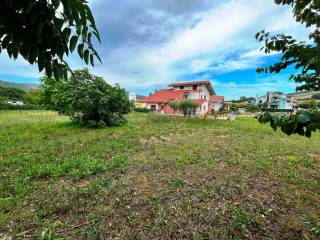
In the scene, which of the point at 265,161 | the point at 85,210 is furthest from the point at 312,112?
the point at 265,161

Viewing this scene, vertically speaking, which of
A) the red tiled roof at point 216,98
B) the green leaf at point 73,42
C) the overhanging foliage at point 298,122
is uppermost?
the red tiled roof at point 216,98

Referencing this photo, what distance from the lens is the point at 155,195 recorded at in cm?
269

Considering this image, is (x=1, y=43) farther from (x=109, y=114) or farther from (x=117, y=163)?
(x=109, y=114)

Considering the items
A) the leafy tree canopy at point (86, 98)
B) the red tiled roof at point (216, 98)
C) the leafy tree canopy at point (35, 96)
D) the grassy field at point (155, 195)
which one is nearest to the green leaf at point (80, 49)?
the grassy field at point (155, 195)

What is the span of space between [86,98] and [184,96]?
1816 centimetres

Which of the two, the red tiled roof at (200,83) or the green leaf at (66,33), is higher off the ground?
the red tiled roof at (200,83)

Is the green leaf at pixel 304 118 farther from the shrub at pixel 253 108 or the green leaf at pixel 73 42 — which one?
the green leaf at pixel 73 42

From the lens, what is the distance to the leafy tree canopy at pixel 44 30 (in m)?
0.87

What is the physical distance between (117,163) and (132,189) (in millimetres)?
1192

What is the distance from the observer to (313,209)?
2484 millimetres

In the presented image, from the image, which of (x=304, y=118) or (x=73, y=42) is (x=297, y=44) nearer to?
(x=304, y=118)

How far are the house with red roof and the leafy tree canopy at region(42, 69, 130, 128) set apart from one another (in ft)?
47.2

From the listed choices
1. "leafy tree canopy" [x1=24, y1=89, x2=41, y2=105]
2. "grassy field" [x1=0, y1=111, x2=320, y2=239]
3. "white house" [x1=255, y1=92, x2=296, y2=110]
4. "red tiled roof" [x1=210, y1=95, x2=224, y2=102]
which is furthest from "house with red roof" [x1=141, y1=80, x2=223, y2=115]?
"white house" [x1=255, y1=92, x2=296, y2=110]

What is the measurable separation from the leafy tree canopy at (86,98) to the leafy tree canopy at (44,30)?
767cm
